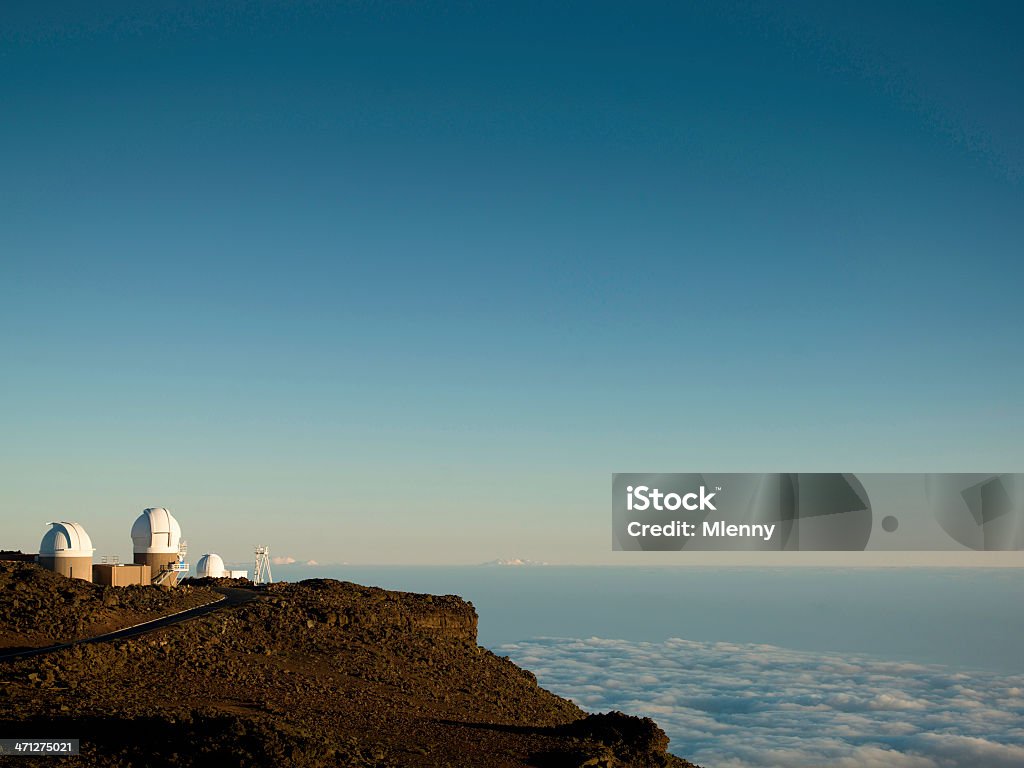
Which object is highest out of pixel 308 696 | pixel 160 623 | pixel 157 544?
pixel 157 544

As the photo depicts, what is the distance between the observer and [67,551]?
4194 centimetres

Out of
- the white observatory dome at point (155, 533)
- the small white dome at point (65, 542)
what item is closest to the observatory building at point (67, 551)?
the small white dome at point (65, 542)

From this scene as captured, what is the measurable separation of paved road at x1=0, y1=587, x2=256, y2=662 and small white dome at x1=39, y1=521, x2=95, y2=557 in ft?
22.2

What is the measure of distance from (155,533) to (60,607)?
1454 centimetres

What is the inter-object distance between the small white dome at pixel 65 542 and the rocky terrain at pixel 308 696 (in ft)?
11.5

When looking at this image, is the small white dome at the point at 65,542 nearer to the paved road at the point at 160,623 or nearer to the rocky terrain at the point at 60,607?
→ the rocky terrain at the point at 60,607

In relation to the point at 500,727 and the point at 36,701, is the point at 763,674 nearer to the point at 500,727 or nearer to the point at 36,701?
the point at 500,727

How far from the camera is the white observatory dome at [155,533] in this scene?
47.6 m

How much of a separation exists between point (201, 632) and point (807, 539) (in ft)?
77.7

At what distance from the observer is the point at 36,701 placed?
21.3 meters

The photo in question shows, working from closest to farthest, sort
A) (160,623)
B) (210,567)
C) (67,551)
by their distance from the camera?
(160,623)
(67,551)
(210,567)

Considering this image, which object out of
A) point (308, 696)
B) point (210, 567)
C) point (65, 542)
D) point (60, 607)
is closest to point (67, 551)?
point (65, 542)

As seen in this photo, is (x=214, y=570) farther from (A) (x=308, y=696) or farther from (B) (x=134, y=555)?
(A) (x=308, y=696)

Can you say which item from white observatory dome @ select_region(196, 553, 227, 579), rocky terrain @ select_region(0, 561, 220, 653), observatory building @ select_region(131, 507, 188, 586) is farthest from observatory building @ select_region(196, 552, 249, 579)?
rocky terrain @ select_region(0, 561, 220, 653)
